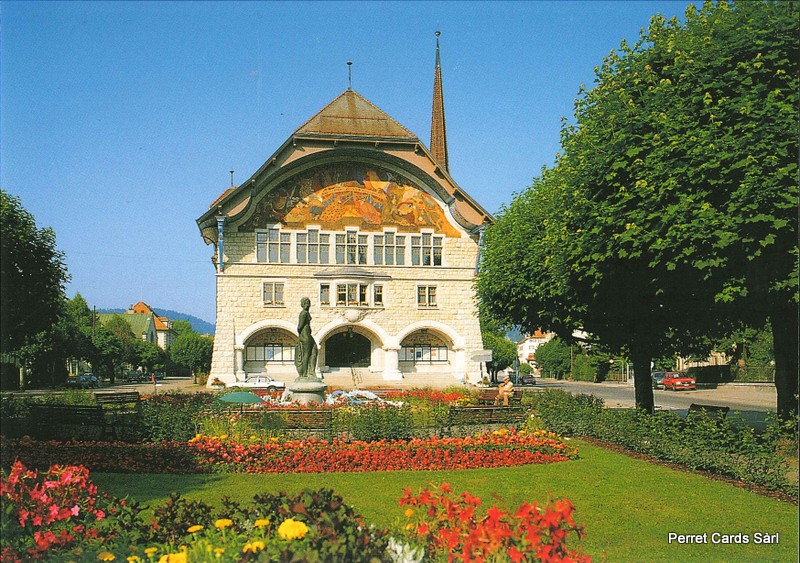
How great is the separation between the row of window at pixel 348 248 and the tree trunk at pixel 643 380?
81.4ft

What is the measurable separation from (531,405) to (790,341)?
7.35 m

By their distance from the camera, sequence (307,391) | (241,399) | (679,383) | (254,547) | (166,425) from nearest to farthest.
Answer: (254,547) → (166,425) → (307,391) → (241,399) → (679,383)

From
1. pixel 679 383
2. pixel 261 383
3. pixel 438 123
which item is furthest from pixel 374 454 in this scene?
pixel 438 123

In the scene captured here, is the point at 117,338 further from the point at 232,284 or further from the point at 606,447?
the point at 606,447

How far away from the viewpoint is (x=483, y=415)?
55.3 feet

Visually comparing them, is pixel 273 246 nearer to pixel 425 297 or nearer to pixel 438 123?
pixel 425 297

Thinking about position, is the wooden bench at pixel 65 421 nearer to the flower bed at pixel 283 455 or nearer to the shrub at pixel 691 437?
the flower bed at pixel 283 455

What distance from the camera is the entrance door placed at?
44812mm

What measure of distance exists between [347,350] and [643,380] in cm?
2732

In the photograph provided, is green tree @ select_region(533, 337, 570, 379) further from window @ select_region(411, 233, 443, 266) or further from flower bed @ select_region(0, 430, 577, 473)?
flower bed @ select_region(0, 430, 577, 473)

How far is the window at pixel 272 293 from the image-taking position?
138 feet

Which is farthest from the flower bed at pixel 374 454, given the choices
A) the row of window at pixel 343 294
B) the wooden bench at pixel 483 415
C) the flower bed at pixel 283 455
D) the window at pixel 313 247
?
the window at pixel 313 247

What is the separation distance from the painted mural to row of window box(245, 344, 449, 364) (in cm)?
737

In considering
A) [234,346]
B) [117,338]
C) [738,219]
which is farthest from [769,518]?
[117,338]
